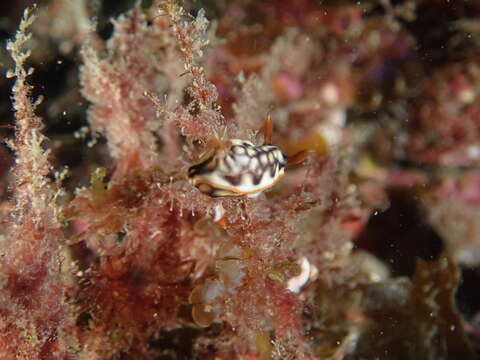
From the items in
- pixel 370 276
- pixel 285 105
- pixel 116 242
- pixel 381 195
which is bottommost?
pixel 381 195

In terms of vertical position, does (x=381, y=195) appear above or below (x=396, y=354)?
below

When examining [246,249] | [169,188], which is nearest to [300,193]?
[246,249]

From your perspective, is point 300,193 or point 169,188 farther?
point 300,193

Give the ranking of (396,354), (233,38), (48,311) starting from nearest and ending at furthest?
(48,311) → (396,354) → (233,38)

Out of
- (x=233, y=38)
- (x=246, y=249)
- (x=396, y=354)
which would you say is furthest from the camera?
(x=233, y=38)

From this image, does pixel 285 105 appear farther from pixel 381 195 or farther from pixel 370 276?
pixel 370 276
